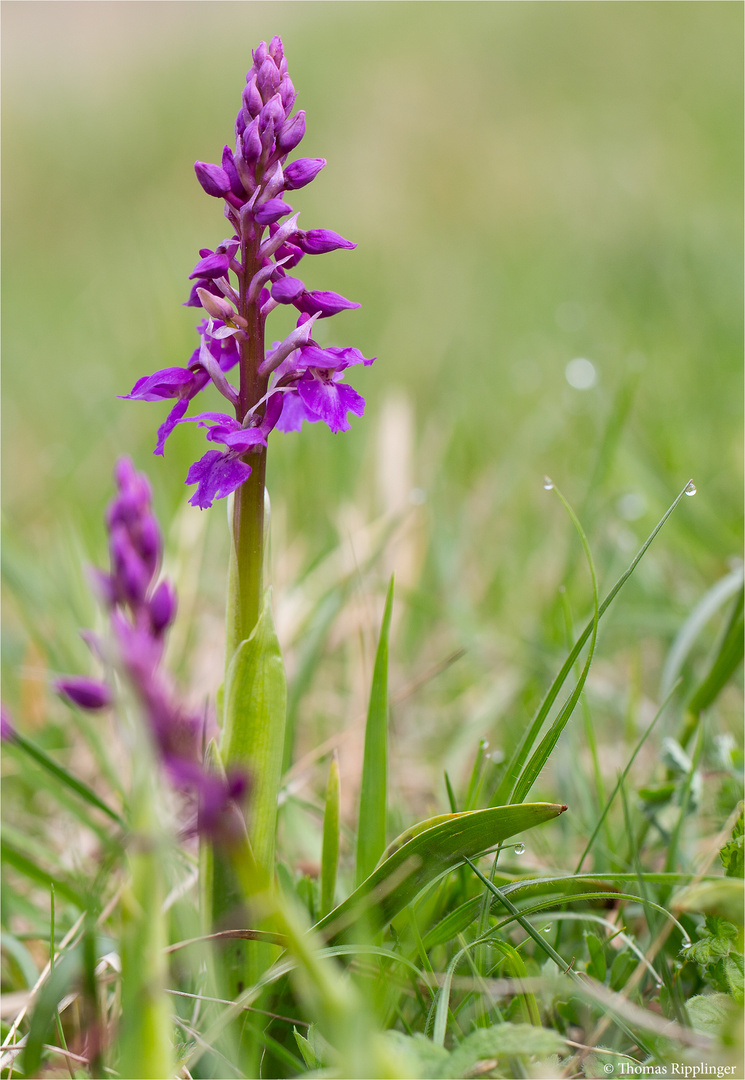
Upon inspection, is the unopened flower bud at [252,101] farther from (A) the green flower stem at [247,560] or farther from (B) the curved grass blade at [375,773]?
(B) the curved grass blade at [375,773]

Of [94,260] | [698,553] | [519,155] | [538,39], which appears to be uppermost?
[538,39]

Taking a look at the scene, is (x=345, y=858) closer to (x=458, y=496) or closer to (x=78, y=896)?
(x=78, y=896)

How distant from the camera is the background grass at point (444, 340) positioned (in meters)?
3.03

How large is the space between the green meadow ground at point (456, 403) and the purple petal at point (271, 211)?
0.93 m

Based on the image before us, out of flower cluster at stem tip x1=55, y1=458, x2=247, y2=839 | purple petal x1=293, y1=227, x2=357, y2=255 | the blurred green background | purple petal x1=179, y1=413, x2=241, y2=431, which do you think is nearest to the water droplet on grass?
the blurred green background

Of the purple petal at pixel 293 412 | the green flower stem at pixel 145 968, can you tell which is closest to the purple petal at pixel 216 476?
the purple petal at pixel 293 412

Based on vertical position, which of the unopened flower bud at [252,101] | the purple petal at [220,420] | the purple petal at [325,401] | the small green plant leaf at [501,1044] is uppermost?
the unopened flower bud at [252,101]

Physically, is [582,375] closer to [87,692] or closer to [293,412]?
[293,412]

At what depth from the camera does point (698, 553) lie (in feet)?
10.4

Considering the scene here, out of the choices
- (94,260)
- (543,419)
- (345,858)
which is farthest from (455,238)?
(345,858)

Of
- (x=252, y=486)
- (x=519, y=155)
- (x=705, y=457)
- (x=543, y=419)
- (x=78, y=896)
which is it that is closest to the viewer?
(x=252, y=486)

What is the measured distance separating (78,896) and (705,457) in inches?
136

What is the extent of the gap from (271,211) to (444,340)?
18.7 feet

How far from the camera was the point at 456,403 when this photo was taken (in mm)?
5164
